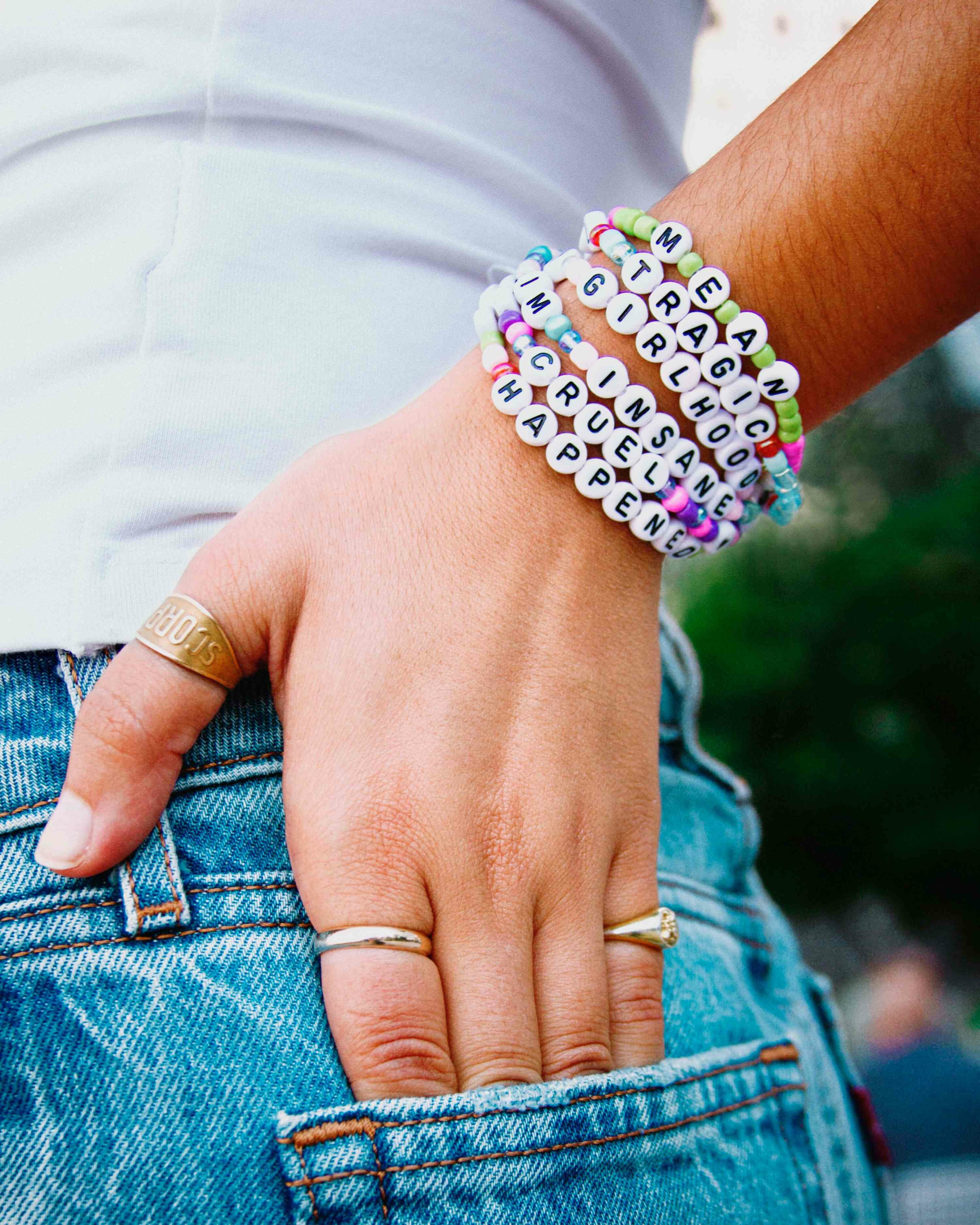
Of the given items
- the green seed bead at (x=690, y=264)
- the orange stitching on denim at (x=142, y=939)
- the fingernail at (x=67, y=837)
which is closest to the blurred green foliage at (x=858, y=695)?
the green seed bead at (x=690, y=264)

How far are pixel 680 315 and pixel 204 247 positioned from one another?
0.46 meters

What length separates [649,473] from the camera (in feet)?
2.97

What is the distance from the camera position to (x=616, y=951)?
Result: 883 millimetres

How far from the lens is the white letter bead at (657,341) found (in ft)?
2.90

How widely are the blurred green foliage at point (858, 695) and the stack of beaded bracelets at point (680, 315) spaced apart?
3.74 meters

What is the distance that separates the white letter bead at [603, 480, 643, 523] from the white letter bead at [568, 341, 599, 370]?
12cm

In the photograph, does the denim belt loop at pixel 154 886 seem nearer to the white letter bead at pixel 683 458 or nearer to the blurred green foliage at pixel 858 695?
the white letter bead at pixel 683 458

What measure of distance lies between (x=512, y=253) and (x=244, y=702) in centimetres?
60

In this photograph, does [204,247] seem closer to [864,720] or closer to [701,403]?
[701,403]

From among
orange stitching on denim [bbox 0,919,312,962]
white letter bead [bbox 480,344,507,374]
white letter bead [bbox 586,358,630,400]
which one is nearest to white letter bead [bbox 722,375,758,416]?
white letter bead [bbox 586,358,630,400]

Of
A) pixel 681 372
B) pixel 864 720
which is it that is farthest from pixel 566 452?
pixel 864 720

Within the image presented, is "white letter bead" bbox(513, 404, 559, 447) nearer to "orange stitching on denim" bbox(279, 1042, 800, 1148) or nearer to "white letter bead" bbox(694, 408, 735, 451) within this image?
"white letter bead" bbox(694, 408, 735, 451)

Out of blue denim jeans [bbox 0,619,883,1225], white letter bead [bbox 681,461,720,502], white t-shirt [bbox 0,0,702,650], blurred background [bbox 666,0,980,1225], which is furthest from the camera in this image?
blurred background [bbox 666,0,980,1225]

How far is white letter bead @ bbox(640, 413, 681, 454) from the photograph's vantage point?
0.91 meters
